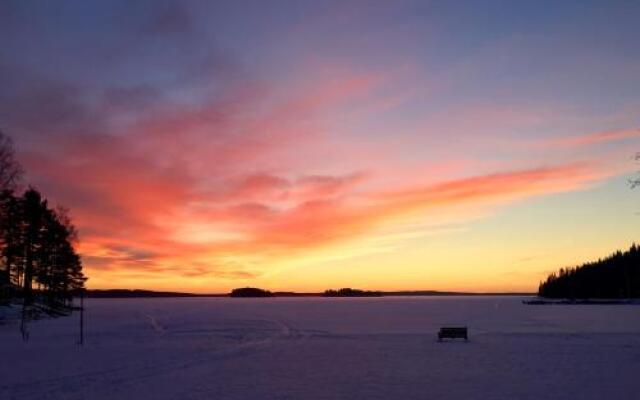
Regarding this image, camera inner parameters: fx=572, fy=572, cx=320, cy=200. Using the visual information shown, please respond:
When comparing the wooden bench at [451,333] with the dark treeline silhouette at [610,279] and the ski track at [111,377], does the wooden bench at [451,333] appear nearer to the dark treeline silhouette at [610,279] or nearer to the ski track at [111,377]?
the ski track at [111,377]

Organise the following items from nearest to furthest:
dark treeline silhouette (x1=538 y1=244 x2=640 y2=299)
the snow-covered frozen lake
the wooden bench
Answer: the snow-covered frozen lake, the wooden bench, dark treeline silhouette (x1=538 y1=244 x2=640 y2=299)

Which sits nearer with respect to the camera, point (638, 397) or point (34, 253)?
point (638, 397)

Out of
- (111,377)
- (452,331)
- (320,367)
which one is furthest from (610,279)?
(111,377)

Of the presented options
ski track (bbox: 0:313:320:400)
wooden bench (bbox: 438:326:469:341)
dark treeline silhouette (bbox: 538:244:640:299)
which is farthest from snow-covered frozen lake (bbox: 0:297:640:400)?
dark treeline silhouette (bbox: 538:244:640:299)

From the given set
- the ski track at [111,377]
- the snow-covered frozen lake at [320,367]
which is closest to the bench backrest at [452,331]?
the snow-covered frozen lake at [320,367]

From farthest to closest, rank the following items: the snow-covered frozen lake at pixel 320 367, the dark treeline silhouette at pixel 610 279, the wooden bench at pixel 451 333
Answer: the dark treeline silhouette at pixel 610 279 < the wooden bench at pixel 451 333 < the snow-covered frozen lake at pixel 320 367

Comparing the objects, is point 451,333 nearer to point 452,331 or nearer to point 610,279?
point 452,331

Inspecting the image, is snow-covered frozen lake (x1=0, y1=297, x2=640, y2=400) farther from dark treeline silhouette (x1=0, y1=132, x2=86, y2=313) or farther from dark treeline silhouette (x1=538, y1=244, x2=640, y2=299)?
dark treeline silhouette (x1=538, y1=244, x2=640, y2=299)

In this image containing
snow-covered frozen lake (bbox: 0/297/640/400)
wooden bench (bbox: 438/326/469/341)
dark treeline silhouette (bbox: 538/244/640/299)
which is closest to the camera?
snow-covered frozen lake (bbox: 0/297/640/400)

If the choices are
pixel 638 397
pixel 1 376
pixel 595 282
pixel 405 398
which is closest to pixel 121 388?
pixel 1 376

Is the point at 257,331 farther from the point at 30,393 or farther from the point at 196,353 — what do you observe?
the point at 30,393

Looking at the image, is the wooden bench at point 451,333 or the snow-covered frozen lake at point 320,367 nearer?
the snow-covered frozen lake at point 320,367

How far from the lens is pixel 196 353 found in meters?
29.2

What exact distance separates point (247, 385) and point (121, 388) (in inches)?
161
